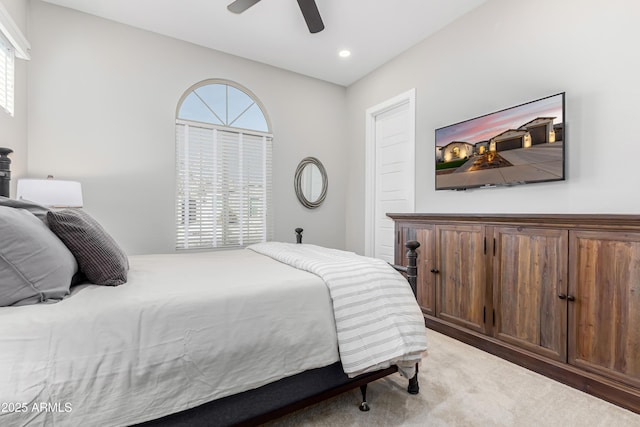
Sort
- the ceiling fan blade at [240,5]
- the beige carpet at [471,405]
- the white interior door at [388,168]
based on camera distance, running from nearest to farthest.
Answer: the beige carpet at [471,405], the ceiling fan blade at [240,5], the white interior door at [388,168]

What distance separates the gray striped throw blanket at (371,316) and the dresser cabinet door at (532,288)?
1.00m

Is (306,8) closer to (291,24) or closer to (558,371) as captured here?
(291,24)

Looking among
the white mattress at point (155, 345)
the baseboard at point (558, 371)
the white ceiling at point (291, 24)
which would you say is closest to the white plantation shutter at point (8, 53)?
the white ceiling at point (291, 24)

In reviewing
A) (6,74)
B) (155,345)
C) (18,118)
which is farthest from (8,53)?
(155,345)

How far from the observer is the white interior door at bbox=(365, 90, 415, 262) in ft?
11.9

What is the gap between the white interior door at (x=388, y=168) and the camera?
3629mm

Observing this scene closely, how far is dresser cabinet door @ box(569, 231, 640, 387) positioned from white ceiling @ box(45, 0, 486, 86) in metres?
2.38

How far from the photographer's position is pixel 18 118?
2555mm

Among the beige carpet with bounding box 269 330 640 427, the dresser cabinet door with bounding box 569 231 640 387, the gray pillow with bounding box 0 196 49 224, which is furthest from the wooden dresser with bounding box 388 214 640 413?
the gray pillow with bounding box 0 196 49 224

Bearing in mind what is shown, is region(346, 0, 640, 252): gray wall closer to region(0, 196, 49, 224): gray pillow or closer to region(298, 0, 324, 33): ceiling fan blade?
region(298, 0, 324, 33): ceiling fan blade

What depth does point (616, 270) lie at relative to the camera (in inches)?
68.0

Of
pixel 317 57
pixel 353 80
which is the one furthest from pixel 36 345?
pixel 353 80

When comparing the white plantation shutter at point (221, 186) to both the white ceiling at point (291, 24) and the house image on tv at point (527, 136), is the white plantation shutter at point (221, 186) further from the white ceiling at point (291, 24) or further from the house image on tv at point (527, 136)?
the house image on tv at point (527, 136)

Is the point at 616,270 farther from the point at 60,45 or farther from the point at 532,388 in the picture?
the point at 60,45
